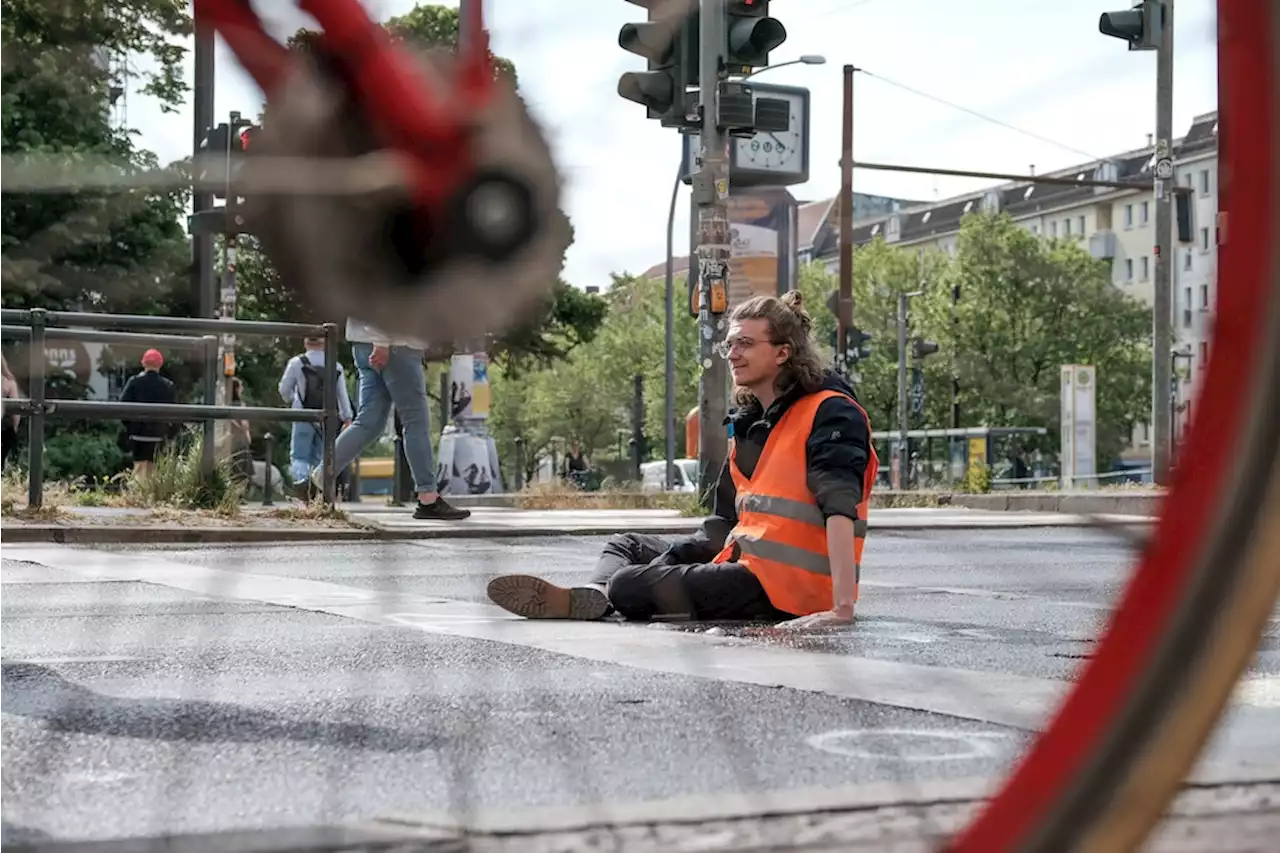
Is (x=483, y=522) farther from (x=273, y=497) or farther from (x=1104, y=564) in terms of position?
(x=1104, y=564)

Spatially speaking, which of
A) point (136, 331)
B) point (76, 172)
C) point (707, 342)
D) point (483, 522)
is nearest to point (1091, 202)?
point (136, 331)

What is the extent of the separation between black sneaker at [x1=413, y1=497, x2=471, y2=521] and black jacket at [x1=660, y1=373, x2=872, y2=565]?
596cm

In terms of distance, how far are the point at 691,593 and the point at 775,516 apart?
14.1 inches

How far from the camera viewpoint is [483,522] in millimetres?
12750

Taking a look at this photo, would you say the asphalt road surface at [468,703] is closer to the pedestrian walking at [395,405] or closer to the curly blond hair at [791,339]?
the pedestrian walking at [395,405]

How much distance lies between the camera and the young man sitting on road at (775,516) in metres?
5.75

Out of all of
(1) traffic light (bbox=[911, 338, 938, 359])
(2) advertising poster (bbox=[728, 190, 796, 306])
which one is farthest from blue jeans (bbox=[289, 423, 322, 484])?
(1) traffic light (bbox=[911, 338, 938, 359])

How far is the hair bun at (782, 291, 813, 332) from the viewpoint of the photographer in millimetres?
6238

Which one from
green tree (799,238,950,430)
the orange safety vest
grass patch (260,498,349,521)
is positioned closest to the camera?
the orange safety vest

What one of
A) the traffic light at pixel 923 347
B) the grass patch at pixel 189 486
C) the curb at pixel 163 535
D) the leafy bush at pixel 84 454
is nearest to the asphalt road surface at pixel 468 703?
the curb at pixel 163 535

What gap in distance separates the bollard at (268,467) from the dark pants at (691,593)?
6.39 meters

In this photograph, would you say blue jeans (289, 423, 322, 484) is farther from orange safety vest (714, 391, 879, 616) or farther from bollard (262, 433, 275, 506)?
orange safety vest (714, 391, 879, 616)

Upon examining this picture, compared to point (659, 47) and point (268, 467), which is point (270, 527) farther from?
point (659, 47)

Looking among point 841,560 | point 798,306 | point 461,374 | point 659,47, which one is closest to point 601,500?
point 798,306
